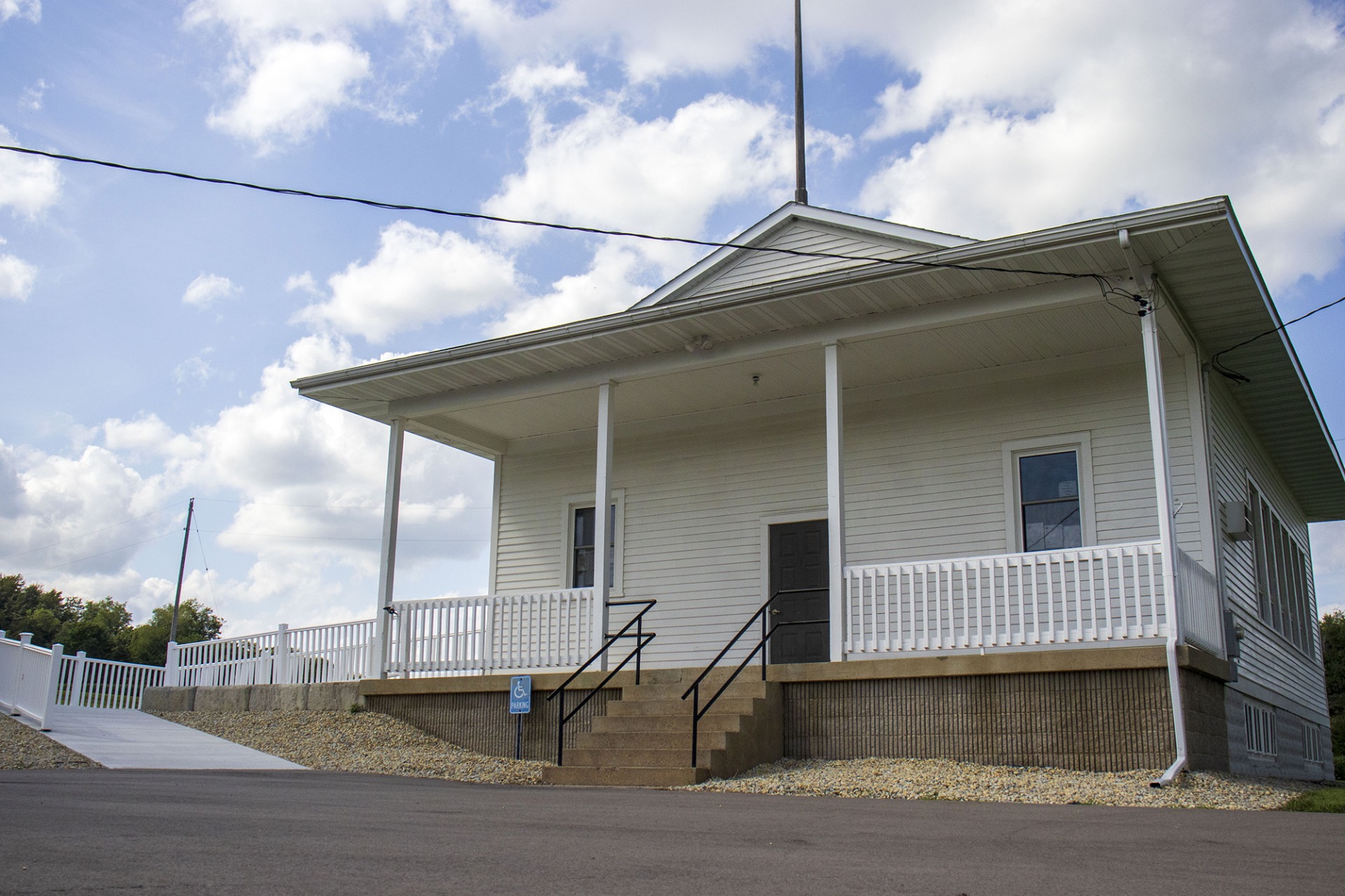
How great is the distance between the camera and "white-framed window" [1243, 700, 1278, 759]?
12.0 metres

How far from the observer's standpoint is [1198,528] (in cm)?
1076

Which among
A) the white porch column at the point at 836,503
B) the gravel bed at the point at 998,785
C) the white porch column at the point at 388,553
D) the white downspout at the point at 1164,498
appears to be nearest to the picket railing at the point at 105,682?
the white porch column at the point at 388,553

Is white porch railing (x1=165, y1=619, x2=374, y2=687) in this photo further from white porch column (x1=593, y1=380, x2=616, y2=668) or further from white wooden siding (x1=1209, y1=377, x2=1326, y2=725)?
white wooden siding (x1=1209, y1=377, x2=1326, y2=725)

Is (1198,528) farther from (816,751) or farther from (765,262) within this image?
(765,262)

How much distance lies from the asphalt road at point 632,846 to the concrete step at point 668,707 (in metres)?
2.09

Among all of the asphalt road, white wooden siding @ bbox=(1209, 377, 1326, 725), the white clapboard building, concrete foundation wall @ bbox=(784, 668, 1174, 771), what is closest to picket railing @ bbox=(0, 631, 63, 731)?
the white clapboard building

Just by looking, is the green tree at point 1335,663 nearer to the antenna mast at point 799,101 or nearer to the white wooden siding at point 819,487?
the antenna mast at point 799,101

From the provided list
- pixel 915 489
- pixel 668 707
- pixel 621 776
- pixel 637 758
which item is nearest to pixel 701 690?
pixel 668 707

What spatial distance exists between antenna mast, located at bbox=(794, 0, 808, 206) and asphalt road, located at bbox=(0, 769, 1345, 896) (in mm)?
11444

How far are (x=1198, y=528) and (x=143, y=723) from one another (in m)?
12.9

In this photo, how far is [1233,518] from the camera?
439 inches

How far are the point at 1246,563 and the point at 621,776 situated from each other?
7418 millimetres

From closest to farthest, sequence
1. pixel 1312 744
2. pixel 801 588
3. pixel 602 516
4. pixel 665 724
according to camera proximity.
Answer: pixel 665 724, pixel 602 516, pixel 801 588, pixel 1312 744

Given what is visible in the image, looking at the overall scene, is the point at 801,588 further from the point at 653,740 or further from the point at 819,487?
the point at 653,740
